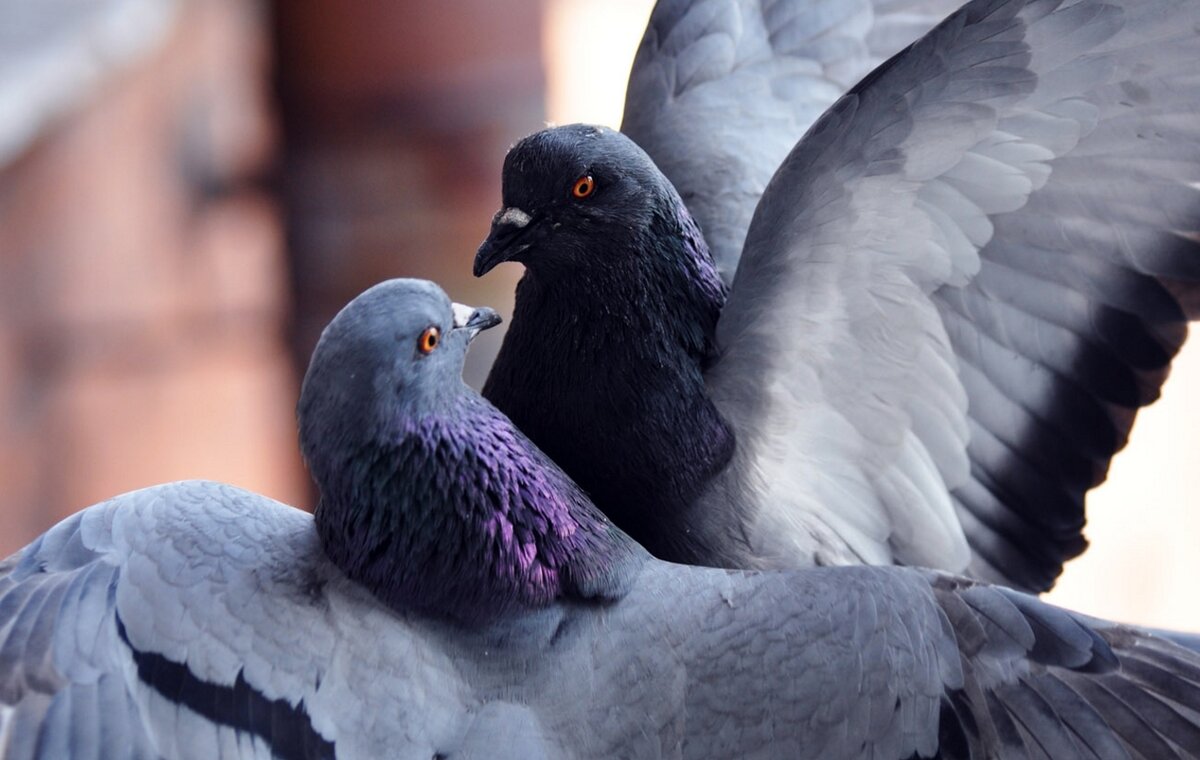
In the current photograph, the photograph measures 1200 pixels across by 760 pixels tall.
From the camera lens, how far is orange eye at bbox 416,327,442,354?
1474mm

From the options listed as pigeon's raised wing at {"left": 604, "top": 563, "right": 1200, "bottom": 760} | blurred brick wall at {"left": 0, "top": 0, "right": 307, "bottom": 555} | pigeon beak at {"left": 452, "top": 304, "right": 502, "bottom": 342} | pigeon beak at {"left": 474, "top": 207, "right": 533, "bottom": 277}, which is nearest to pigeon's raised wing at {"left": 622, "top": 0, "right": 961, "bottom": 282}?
pigeon beak at {"left": 474, "top": 207, "right": 533, "bottom": 277}

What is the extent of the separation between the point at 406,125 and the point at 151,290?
135 centimetres

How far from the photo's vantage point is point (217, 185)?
15.2 ft

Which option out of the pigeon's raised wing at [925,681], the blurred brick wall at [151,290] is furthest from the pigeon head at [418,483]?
the blurred brick wall at [151,290]

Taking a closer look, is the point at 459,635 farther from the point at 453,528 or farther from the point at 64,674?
the point at 64,674

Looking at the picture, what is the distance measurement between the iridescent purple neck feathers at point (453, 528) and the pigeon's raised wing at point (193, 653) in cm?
5

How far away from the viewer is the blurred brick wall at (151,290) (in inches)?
155

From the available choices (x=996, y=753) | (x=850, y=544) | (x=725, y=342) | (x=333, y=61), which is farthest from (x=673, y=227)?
(x=333, y=61)

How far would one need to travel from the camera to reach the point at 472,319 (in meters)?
1.57

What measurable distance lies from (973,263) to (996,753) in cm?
74

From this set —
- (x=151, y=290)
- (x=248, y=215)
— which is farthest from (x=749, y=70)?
(x=151, y=290)

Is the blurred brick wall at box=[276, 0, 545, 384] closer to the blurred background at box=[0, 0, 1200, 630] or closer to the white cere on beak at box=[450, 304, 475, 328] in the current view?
the blurred background at box=[0, 0, 1200, 630]

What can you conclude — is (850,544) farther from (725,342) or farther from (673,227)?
(673,227)

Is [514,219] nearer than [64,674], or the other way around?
[64,674]
